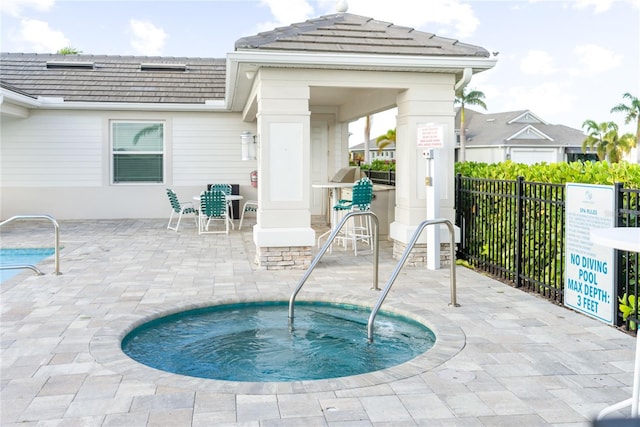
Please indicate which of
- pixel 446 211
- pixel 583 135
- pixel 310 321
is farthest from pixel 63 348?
pixel 583 135

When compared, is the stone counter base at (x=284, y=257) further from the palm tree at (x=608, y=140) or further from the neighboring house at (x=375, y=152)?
the palm tree at (x=608, y=140)

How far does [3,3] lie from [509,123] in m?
27.3

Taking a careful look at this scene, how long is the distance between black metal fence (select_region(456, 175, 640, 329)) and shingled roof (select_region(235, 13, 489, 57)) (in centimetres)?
180

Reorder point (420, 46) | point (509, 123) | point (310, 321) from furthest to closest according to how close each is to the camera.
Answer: point (509, 123)
point (420, 46)
point (310, 321)

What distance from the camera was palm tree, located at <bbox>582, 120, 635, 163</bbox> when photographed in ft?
125

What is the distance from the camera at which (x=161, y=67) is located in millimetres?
16297

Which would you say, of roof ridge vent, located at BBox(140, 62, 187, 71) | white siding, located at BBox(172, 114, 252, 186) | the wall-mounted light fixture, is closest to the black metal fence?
the wall-mounted light fixture

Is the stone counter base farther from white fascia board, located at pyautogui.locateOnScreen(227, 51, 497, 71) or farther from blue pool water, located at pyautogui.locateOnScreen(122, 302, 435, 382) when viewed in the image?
white fascia board, located at pyautogui.locateOnScreen(227, 51, 497, 71)

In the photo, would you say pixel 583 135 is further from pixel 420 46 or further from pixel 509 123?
pixel 420 46

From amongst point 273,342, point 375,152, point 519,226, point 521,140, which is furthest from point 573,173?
point 375,152

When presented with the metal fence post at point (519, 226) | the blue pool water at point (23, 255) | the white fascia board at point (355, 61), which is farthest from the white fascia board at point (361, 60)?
the blue pool water at point (23, 255)

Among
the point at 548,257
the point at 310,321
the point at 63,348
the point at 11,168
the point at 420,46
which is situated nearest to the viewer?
the point at 63,348

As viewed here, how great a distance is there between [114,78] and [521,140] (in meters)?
23.6

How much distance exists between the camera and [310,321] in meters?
5.64
